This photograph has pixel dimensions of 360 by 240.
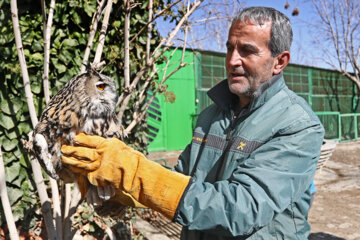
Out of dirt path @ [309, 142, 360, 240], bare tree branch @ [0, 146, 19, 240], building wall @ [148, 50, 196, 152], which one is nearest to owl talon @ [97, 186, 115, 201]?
bare tree branch @ [0, 146, 19, 240]

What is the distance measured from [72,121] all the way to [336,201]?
5.16 meters

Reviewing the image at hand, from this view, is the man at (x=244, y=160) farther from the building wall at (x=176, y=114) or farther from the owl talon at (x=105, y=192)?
the building wall at (x=176, y=114)

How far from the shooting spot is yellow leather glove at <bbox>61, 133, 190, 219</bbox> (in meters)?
1.10

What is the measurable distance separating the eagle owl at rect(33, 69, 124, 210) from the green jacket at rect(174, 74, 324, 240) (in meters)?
0.55

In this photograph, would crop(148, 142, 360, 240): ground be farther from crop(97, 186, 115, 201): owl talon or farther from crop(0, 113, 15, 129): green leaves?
crop(97, 186, 115, 201): owl talon

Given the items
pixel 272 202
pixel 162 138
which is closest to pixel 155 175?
pixel 272 202

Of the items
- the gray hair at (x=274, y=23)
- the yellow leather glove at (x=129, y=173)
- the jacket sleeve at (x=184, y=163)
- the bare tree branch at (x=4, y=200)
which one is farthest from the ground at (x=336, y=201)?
the gray hair at (x=274, y=23)

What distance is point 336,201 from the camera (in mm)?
5129

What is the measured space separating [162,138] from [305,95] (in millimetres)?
6157

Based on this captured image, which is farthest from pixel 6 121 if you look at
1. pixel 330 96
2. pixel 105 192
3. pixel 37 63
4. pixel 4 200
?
pixel 330 96

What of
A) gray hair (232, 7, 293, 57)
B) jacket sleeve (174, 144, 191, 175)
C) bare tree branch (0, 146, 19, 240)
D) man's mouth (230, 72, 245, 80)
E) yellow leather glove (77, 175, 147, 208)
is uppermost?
gray hair (232, 7, 293, 57)

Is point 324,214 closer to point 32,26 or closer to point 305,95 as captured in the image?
point 32,26

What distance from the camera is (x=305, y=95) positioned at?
36.1ft

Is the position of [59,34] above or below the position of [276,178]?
above
